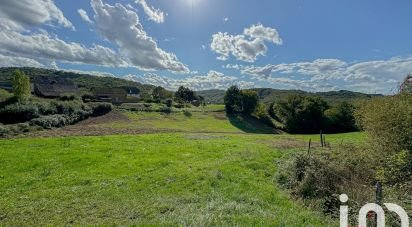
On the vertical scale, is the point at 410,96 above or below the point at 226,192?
above

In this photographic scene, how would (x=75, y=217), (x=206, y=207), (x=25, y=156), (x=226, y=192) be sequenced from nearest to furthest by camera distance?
1. (x=75, y=217)
2. (x=206, y=207)
3. (x=226, y=192)
4. (x=25, y=156)

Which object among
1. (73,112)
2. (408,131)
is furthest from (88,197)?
(73,112)

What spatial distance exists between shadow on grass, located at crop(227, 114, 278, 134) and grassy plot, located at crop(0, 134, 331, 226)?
138 feet

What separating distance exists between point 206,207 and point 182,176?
4262 mm

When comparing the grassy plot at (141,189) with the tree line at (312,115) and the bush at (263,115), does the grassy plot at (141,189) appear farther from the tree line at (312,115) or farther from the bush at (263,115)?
the bush at (263,115)

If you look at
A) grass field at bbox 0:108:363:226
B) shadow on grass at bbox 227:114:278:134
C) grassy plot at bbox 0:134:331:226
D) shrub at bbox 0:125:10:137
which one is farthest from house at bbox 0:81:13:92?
grassy plot at bbox 0:134:331:226

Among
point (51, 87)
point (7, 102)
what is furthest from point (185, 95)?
point (7, 102)

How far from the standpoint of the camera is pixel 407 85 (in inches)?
489

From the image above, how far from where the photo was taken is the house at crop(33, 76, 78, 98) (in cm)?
7488

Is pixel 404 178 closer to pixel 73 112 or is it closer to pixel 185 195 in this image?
pixel 185 195

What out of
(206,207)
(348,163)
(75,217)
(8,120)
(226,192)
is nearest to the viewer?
(75,217)

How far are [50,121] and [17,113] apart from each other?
180 inches

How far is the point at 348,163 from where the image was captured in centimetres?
1291

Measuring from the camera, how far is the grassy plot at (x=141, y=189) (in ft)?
27.0
